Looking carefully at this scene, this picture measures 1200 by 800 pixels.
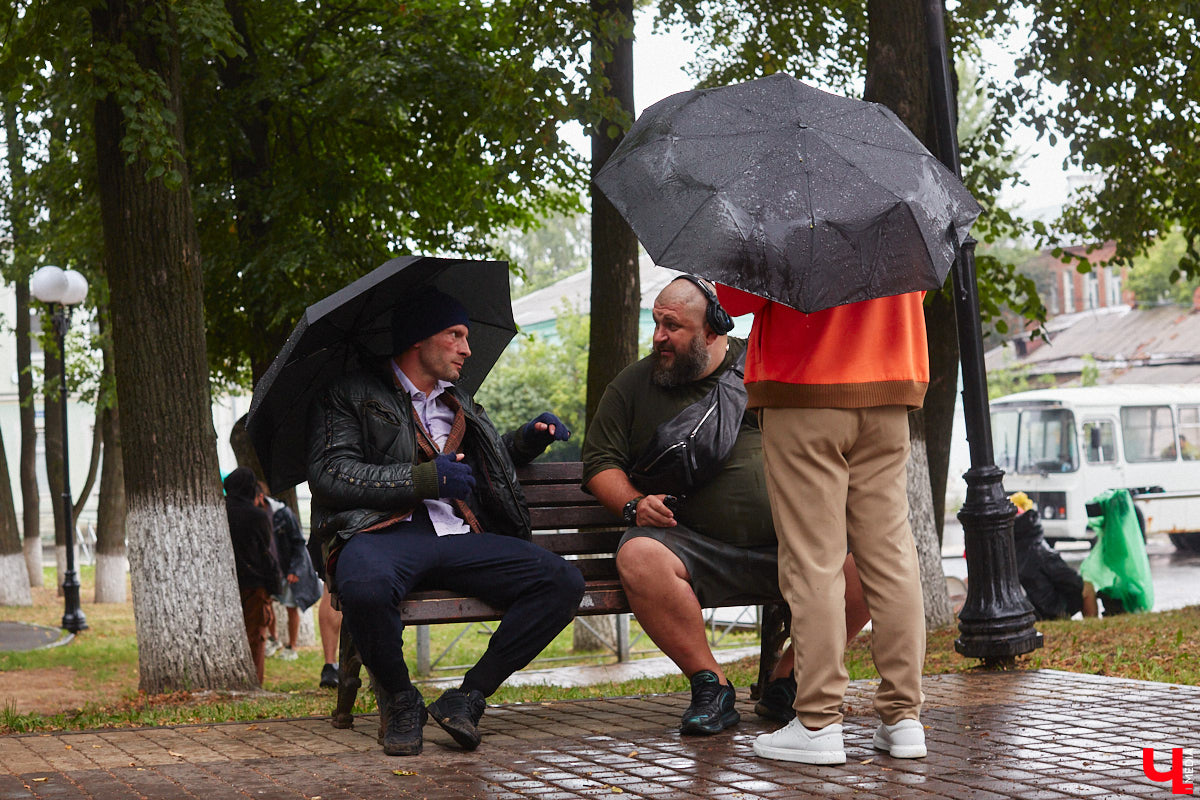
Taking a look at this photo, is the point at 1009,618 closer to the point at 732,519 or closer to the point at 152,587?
the point at 732,519

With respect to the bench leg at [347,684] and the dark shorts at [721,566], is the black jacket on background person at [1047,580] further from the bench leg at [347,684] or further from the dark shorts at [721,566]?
the bench leg at [347,684]

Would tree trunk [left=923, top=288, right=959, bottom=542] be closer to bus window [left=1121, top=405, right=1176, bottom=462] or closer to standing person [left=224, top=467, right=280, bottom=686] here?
standing person [left=224, top=467, right=280, bottom=686]

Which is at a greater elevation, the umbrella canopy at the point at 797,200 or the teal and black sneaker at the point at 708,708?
the umbrella canopy at the point at 797,200

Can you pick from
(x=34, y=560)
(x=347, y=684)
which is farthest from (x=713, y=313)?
(x=34, y=560)

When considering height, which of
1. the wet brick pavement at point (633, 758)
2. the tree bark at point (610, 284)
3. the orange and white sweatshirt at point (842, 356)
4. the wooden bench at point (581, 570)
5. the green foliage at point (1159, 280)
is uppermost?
the green foliage at point (1159, 280)

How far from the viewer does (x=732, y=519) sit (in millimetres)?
5137

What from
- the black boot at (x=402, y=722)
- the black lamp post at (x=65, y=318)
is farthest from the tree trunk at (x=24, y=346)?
the black boot at (x=402, y=722)

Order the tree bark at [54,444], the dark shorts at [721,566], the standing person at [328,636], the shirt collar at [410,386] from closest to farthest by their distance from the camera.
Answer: the dark shorts at [721,566] → the shirt collar at [410,386] → the standing person at [328,636] → the tree bark at [54,444]

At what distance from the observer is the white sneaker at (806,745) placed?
431 centimetres

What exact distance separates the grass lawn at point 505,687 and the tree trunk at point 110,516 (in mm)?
5755

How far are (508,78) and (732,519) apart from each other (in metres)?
6.55

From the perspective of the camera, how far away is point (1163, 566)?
24.5 m

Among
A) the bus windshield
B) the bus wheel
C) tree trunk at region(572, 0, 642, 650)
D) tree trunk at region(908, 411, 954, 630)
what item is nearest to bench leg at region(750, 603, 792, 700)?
tree trunk at region(908, 411, 954, 630)

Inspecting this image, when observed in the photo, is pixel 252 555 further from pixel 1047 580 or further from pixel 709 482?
pixel 1047 580
